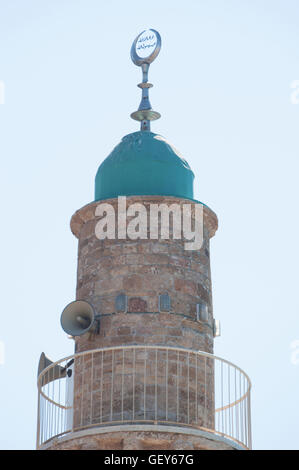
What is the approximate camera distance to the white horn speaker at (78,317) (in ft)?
90.4

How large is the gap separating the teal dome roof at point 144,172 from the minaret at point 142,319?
2 centimetres

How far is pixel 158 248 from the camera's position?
2825 centimetres

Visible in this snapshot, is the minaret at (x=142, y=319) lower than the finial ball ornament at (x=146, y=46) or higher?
lower

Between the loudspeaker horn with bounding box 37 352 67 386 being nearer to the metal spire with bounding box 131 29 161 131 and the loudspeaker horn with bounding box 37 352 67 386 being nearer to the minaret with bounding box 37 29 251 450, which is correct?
the minaret with bounding box 37 29 251 450

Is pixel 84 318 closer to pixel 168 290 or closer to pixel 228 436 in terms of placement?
pixel 168 290

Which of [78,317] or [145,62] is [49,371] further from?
[145,62]

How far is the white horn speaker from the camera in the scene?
27562mm

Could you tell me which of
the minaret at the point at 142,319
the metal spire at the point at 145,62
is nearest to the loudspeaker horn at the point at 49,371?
the minaret at the point at 142,319

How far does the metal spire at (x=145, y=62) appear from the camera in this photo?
30.5 meters

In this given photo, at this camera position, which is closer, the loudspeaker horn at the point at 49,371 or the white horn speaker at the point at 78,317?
the white horn speaker at the point at 78,317

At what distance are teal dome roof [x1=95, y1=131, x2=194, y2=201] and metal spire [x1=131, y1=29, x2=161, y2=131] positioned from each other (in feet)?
3.30

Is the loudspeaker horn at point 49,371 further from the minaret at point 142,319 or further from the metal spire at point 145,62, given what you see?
the metal spire at point 145,62

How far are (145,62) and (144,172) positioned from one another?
121 inches
